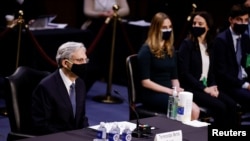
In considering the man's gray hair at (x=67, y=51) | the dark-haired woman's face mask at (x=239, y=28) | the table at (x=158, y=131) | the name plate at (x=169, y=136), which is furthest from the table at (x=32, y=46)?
the name plate at (x=169, y=136)

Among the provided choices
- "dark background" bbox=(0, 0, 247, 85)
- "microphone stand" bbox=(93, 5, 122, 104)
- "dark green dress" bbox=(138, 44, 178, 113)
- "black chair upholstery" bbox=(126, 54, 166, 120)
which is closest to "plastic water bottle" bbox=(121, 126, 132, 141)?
"black chair upholstery" bbox=(126, 54, 166, 120)

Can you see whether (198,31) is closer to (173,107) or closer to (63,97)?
(173,107)

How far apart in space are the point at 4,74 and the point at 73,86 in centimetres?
314

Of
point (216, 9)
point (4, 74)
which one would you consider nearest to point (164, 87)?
point (4, 74)

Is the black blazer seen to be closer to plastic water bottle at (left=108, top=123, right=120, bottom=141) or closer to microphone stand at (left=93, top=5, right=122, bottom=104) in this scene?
microphone stand at (left=93, top=5, right=122, bottom=104)

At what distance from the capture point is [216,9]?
11.5m

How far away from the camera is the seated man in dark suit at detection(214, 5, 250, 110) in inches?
273

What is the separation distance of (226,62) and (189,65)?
65 centimetres

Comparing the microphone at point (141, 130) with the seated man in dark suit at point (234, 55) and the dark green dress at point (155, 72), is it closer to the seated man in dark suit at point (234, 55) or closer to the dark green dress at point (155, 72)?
the dark green dress at point (155, 72)

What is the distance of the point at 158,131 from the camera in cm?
451

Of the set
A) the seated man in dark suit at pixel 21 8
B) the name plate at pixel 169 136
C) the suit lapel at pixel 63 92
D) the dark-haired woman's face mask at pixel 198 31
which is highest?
the seated man in dark suit at pixel 21 8

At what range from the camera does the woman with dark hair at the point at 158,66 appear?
6.02 m

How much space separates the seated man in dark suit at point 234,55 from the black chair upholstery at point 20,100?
8.71ft

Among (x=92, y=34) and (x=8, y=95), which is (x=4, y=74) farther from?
(x=8, y=95)
